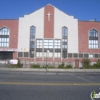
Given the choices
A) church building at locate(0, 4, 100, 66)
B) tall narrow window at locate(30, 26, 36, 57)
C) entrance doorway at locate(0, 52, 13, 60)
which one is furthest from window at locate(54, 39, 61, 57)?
entrance doorway at locate(0, 52, 13, 60)

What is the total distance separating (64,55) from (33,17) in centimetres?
1610

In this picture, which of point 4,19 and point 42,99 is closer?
point 42,99

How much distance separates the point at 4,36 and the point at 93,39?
1149 inches

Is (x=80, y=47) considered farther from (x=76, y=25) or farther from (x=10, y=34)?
(x=10, y=34)

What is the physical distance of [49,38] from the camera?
4509cm

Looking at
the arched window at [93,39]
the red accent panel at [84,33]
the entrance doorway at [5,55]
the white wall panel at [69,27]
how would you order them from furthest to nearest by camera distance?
the arched window at [93,39] < the red accent panel at [84,33] < the white wall panel at [69,27] < the entrance doorway at [5,55]

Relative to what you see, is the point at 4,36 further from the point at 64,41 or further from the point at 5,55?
the point at 64,41

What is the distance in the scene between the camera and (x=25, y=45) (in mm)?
45094

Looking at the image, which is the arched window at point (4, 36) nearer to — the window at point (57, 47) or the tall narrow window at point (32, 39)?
the tall narrow window at point (32, 39)

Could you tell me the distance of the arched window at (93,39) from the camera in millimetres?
46031

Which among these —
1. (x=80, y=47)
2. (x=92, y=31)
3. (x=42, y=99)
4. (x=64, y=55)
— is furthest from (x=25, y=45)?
(x=42, y=99)

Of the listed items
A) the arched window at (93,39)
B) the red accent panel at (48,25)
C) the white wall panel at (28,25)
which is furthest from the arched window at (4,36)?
the arched window at (93,39)

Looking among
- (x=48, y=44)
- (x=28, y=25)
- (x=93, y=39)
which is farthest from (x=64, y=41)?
(x=28, y=25)

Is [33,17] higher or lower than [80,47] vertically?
higher
